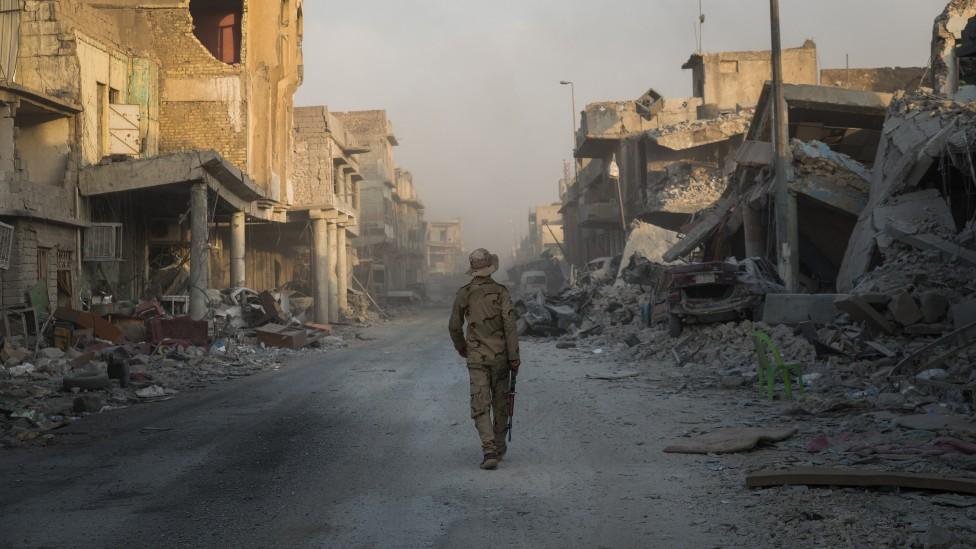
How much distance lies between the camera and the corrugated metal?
1959 centimetres

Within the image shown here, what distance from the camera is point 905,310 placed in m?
11.6

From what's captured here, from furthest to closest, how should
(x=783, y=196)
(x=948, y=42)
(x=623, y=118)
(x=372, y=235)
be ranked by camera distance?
1. (x=372, y=235)
2. (x=623, y=118)
3. (x=948, y=42)
4. (x=783, y=196)

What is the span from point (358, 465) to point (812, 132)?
2020cm

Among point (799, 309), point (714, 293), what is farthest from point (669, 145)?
point (799, 309)

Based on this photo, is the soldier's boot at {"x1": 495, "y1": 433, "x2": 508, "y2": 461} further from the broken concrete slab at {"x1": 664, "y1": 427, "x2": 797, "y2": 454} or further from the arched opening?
the arched opening

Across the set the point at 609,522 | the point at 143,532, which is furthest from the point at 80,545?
the point at 609,522

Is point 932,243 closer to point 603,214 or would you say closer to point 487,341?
point 487,341

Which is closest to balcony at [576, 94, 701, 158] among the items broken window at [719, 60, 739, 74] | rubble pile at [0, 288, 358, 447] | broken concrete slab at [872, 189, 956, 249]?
broken window at [719, 60, 739, 74]

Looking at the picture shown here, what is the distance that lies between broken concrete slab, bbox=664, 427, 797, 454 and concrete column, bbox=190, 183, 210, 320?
16.9 m

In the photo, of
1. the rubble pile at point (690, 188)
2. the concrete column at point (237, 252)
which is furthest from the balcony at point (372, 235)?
the concrete column at point (237, 252)

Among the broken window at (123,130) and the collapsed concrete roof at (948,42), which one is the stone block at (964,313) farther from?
the broken window at (123,130)

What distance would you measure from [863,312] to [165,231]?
72.3 feet

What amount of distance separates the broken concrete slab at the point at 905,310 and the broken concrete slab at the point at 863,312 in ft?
0.64

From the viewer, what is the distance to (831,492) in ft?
16.9
